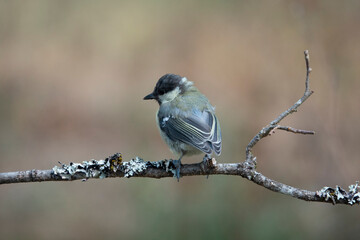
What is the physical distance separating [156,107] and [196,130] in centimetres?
241

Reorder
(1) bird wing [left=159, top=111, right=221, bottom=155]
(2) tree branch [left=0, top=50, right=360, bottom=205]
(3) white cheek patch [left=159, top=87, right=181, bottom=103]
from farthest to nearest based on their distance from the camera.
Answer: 1. (3) white cheek patch [left=159, top=87, right=181, bottom=103]
2. (1) bird wing [left=159, top=111, right=221, bottom=155]
3. (2) tree branch [left=0, top=50, right=360, bottom=205]

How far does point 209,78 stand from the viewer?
6184 mm

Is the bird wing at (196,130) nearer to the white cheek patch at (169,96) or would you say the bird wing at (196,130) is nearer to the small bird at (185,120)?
the small bird at (185,120)

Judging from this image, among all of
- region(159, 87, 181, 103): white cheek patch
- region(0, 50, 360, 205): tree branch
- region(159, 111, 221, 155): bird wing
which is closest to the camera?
region(0, 50, 360, 205): tree branch

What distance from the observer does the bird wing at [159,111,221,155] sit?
10.7ft

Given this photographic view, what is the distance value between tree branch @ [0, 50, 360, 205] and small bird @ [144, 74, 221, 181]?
477 mm

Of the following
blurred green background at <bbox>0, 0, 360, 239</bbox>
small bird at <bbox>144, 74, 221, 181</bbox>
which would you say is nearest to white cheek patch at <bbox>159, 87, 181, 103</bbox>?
small bird at <bbox>144, 74, 221, 181</bbox>

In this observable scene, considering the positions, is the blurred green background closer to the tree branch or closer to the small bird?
the small bird

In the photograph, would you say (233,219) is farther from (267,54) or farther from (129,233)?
(267,54)

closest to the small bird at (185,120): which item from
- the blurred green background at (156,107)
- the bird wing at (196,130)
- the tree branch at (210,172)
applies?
the bird wing at (196,130)

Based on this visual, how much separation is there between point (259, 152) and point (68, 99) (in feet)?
9.25

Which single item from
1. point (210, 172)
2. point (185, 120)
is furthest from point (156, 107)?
point (210, 172)

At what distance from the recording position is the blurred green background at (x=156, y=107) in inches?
162

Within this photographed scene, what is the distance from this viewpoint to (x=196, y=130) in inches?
138
